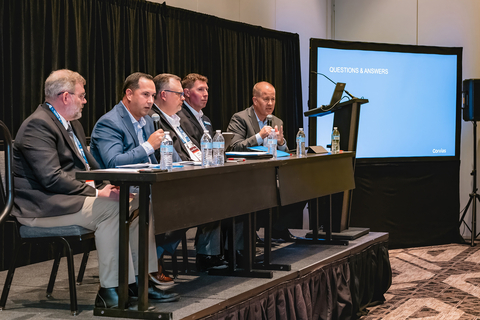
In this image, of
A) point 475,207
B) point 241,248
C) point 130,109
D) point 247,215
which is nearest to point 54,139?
point 130,109

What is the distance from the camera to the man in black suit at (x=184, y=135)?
3.17m

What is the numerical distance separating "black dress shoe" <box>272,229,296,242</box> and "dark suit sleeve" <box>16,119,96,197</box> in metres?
1.99

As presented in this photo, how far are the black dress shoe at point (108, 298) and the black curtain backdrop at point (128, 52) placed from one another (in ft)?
5.62

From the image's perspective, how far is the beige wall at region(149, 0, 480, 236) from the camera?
6.20m

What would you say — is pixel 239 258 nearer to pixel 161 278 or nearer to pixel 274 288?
pixel 274 288

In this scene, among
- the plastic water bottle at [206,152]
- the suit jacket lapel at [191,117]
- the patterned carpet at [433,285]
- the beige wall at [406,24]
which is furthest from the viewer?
the beige wall at [406,24]

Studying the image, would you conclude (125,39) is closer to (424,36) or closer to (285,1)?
→ (285,1)

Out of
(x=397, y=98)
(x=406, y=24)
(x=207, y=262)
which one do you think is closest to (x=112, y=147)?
(x=207, y=262)

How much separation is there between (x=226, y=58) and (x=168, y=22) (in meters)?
0.86

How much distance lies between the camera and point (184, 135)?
335 cm

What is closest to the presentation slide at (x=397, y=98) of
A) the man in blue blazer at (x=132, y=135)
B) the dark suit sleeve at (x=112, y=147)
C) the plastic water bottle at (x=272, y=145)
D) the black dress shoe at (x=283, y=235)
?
the black dress shoe at (x=283, y=235)

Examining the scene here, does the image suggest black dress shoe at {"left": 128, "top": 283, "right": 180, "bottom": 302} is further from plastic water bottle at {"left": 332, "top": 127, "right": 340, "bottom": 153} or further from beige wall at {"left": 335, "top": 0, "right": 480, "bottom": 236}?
beige wall at {"left": 335, "top": 0, "right": 480, "bottom": 236}

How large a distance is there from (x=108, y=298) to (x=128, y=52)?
2.49 m

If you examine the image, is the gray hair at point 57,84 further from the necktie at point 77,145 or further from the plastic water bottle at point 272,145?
the plastic water bottle at point 272,145
